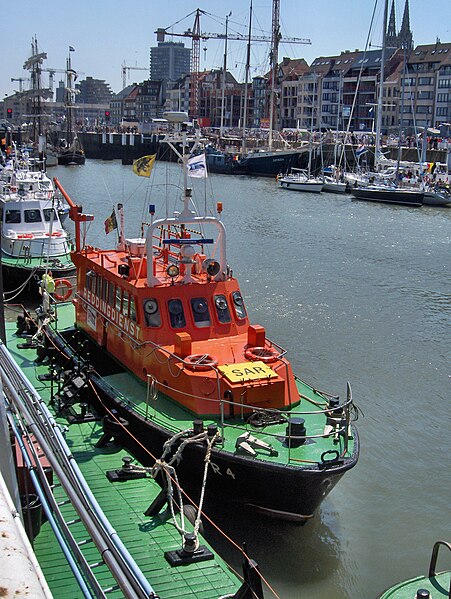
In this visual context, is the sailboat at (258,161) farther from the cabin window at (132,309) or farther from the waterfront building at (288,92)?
the cabin window at (132,309)

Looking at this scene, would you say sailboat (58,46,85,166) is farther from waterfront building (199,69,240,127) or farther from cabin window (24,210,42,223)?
cabin window (24,210,42,223)

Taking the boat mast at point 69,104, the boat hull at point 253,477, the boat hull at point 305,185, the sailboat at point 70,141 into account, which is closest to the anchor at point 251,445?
the boat hull at point 253,477

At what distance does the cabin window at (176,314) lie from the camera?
14.1 m

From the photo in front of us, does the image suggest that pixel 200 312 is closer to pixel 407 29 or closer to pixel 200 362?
pixel 200 362

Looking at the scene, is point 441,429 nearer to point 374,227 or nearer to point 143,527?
point 143,527

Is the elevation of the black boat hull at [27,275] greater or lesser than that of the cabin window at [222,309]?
lesser

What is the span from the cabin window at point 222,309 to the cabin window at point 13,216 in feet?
58.5

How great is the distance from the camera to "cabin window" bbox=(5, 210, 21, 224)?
29656mm

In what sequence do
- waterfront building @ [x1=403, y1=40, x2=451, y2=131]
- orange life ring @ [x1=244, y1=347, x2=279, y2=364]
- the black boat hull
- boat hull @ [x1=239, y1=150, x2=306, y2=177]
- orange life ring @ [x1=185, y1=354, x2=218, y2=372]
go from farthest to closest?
waterfront building @ [x1=403, y1=40, x2=451, y2=131] < boat hull @ [x1=239, y1=150, x2=306, y2=177] < the black boat hull < orange life ring @ [x1=244, y1=347, x2=279, y2=364] < orange life ring @ [x1=185, y1=354, x2=218, y2=372]

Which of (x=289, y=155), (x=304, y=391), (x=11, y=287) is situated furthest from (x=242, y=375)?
(x=289, y=155)

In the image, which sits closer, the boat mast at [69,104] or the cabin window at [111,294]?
the cabin window at [111,294]

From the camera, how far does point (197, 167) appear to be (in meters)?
15.3

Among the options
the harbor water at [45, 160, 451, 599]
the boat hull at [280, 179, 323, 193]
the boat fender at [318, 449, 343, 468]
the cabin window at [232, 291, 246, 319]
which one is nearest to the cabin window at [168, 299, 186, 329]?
the cabin window at [232, 291, 246, 319]

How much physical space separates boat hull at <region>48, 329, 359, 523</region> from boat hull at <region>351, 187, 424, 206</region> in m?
54.6
